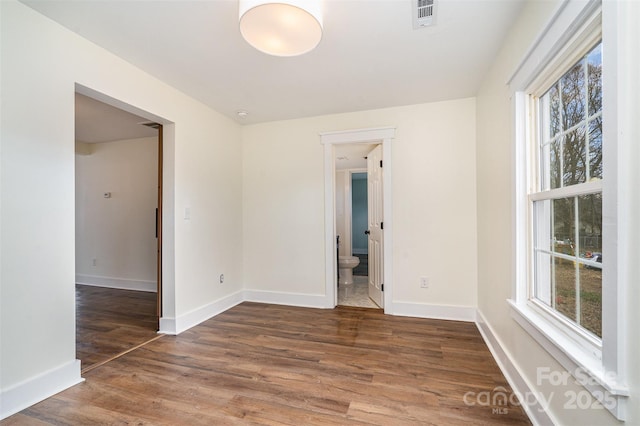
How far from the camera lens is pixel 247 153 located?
3885 millimetres

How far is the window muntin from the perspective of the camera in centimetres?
119

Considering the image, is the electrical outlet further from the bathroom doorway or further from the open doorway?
the open doorway

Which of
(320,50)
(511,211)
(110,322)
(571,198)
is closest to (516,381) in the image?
(511,211)

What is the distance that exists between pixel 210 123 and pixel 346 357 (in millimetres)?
2891

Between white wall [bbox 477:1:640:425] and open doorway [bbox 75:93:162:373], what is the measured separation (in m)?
3.88

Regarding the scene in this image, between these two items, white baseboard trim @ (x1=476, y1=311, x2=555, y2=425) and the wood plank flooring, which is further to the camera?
the wood plank flooring

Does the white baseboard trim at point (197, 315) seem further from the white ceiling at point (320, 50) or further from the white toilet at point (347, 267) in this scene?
the white ceiling at point (320, 50)

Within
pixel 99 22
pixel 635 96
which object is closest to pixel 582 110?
pixel 635 96

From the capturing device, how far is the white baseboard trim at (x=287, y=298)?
3.55m

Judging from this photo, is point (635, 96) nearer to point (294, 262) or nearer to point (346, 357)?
point (346, 357)

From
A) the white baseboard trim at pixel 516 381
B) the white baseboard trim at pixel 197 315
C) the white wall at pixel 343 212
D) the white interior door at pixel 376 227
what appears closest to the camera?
the white baseboard trim at pixel 516 381

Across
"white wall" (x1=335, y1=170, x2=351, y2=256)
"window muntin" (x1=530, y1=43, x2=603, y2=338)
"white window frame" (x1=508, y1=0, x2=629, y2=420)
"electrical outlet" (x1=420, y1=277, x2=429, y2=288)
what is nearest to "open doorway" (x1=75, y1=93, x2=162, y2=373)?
"electrical outlet" (x1=420, y1=277, x2=429, y2=288)

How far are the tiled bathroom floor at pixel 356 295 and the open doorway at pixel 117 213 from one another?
2524 mm

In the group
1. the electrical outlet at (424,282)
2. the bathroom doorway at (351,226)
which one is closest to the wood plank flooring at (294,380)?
the electrical outlet at (424,282)
